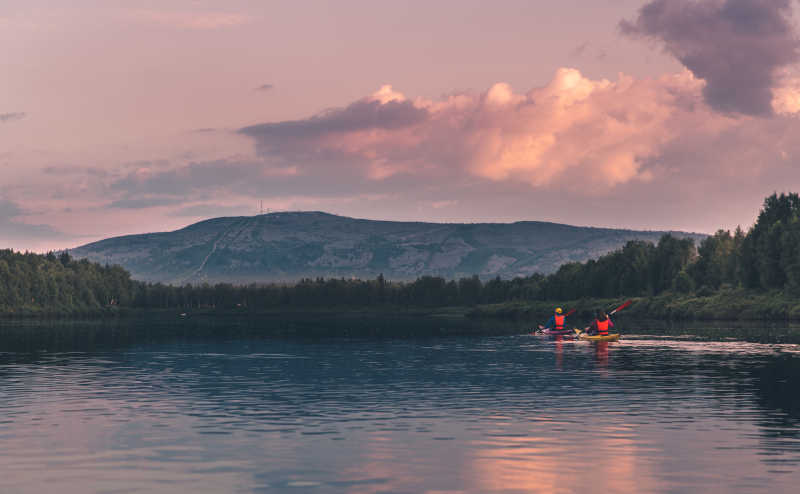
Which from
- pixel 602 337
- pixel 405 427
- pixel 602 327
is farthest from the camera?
pixel 602 327

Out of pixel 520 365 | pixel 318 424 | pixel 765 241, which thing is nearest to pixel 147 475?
pixel 318 424

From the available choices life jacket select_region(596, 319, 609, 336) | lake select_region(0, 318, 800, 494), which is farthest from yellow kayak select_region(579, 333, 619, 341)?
lake select_region(0, 318, 800, 494)

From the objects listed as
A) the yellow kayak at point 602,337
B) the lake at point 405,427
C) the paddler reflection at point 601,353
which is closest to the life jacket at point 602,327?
the yellow kayak at point 602,337

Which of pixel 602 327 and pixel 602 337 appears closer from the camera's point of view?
pixel 602 337

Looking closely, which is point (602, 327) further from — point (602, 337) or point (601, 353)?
point (601, 353)

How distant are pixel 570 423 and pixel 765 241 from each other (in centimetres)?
16261

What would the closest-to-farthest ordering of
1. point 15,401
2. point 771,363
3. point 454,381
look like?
1. point 15,401
2. point 454,381
3. point 771,363

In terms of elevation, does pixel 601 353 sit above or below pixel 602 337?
below

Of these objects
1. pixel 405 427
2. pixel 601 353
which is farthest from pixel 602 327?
pixel 405 427

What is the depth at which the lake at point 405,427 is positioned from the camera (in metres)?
27.5

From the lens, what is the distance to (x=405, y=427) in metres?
37.5

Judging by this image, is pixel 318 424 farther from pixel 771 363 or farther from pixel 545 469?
pixel 771 363

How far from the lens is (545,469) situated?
28.7m

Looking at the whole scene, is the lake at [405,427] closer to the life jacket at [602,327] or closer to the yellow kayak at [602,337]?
the yellow kayak at [602,337]
